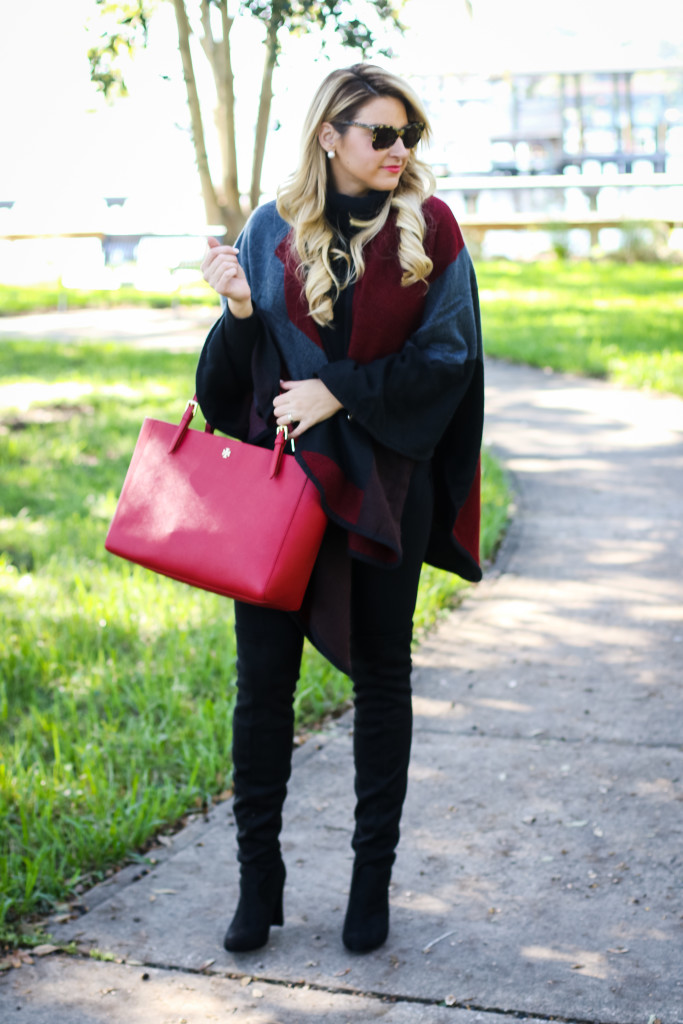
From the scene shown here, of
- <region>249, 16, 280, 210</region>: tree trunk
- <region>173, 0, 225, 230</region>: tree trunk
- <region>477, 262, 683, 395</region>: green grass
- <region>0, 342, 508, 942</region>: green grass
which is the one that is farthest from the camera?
<region>477, 262, 683, 395</region>: green grass

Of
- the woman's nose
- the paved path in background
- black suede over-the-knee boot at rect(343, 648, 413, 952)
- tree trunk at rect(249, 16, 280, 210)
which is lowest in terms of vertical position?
the paved path in background

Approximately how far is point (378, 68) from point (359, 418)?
0.73m

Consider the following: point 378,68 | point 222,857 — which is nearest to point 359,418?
point 378,68

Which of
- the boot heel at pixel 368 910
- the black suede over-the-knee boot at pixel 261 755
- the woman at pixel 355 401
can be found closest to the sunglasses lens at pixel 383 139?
the woman at pixel 355 401

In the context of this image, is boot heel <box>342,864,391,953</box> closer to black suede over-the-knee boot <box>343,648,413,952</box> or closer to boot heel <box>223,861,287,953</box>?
black suede over-the-knee boot <box>343,648,413,952</box>

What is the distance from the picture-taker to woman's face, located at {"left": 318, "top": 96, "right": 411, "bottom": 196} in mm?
2348

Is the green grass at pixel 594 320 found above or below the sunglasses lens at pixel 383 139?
below

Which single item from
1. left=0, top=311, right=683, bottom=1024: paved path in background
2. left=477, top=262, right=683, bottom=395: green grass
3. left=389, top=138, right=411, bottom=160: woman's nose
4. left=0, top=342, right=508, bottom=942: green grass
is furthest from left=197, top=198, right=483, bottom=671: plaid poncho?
left=477, top=262, right=683, bottom=395: green grass

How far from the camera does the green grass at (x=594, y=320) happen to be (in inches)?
372

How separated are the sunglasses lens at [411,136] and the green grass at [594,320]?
6538mm

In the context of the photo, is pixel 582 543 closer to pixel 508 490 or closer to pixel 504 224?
pixel 508 490

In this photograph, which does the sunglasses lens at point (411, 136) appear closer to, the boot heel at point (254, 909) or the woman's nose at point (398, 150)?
the woman's nose at point (398, 150)

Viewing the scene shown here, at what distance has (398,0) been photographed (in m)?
4.20

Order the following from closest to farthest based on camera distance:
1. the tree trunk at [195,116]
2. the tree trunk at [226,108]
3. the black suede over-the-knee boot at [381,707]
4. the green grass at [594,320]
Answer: the black suede over-the-knee boot at [381,707], the tree trunk at [195,116], the tree trunk at [226,108], the green grass at [594,320]
